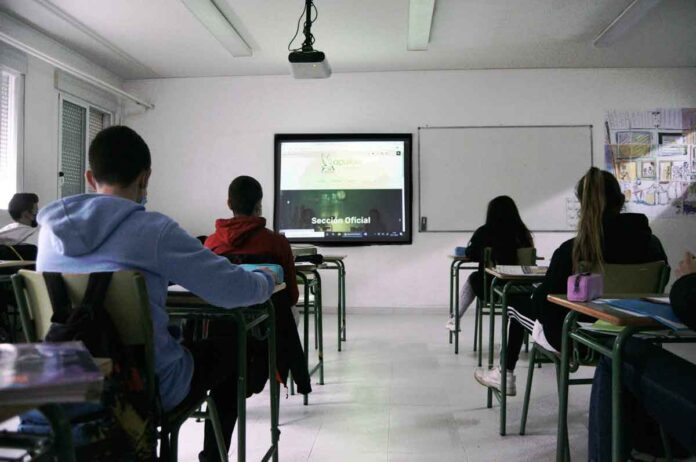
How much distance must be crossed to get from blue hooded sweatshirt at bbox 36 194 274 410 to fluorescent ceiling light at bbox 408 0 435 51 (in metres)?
3.49

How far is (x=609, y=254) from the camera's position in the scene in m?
1.86

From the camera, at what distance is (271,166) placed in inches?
236

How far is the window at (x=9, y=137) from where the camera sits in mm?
4438

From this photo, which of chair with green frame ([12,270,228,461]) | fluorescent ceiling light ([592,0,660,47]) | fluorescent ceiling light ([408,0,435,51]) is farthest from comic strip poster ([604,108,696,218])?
chair with green frame ([12,270,228,461])

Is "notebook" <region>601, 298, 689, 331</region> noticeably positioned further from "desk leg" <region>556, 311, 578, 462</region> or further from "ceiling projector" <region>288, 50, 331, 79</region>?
"ceiling projector" <region>288, 50, 331, 79</region>

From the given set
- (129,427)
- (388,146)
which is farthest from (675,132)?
(129,427)

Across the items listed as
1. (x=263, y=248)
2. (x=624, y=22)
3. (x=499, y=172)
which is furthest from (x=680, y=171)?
(x=263, y=248)

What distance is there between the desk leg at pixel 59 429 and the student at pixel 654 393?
1.10 meters

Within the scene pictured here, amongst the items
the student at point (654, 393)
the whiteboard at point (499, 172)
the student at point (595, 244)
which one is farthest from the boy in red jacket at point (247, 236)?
the whiteboard at point (499, 172)

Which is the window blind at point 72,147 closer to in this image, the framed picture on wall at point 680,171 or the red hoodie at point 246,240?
the red hoodie at point 246,240

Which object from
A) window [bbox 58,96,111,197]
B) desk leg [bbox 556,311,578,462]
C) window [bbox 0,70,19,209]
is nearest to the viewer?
desk leg [bbox 556,311,578,462]

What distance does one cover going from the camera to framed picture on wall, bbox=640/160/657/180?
5.70m

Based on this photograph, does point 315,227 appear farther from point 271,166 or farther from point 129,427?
point 129,427

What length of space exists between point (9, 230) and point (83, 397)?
12.5 feet
